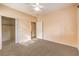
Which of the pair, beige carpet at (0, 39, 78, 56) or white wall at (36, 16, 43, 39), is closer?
beige carpet at (0, 39, 78, 56)

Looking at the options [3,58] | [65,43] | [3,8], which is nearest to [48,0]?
[3,58]

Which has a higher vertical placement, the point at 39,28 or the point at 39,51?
the point at 39,28

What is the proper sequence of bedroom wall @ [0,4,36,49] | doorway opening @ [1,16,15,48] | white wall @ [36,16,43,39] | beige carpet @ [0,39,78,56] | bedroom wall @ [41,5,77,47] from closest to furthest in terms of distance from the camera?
beige carpet @ [0,39,78,56], bedroom wall @ [0,4,36,49], bedroom wall @ [41,5,77,47], doorway opening @ [1,16,15,48], white wall @ [36,16,43,39]

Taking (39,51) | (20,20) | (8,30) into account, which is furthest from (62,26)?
(8,30)

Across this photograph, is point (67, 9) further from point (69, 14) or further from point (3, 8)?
point (3, 8)

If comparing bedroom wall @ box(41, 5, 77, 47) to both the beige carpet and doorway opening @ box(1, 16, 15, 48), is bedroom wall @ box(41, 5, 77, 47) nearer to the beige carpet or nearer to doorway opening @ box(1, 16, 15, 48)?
the beige carpet

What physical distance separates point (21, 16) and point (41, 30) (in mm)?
2562

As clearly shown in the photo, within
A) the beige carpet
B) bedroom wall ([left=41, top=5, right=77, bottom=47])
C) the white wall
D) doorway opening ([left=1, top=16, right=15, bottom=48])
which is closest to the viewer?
the beige carpet

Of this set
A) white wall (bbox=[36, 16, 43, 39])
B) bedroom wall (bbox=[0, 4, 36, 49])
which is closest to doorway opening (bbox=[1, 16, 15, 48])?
bedroom wall (bbox=[0, 4, 36, 49])

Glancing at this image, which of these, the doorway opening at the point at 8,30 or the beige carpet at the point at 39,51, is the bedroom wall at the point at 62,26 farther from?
the doorway opening at the point at 8,30

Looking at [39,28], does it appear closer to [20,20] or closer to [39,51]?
[20,20]

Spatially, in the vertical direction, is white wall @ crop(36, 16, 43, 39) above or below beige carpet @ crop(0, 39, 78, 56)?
above

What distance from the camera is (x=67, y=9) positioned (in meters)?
5.39

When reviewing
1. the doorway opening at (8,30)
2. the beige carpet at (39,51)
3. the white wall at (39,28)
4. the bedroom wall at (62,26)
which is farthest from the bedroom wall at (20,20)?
the beige carpet at (39,51)
